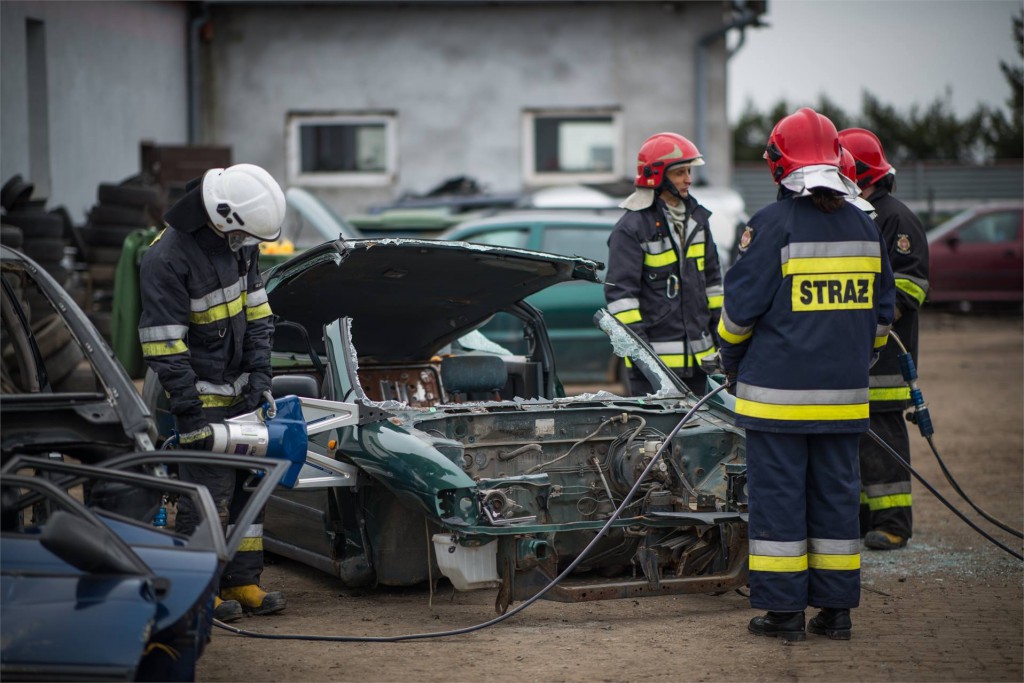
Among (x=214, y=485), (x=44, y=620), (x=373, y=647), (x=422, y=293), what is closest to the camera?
(x=44, y=620)

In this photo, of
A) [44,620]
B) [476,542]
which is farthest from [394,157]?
[44,620]

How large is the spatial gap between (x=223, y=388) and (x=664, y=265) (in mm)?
2641

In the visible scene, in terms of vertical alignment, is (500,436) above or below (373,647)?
above

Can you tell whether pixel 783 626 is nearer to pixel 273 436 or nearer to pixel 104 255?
pixel 273 436

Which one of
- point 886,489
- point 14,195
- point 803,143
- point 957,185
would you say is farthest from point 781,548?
point 957,185

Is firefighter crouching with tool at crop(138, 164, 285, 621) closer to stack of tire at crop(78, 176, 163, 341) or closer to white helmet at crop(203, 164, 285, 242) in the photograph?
white helmet at crop(203, 164, 285, 242)

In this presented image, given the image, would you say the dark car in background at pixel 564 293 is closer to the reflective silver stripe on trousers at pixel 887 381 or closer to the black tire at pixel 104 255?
the black tire at pixel 104 255

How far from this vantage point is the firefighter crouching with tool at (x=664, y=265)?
708 centimetres

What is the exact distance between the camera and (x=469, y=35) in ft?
61.7

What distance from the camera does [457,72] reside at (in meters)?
18.9

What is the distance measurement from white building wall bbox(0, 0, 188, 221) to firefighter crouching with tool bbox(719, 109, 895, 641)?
31.1 ft

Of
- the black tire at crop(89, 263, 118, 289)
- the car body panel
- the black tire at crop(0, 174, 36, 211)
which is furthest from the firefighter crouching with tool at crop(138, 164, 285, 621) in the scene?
the black tire at crop(89, 263, 118, 289)

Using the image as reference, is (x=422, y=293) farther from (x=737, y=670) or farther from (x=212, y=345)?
(x=737, y=670)

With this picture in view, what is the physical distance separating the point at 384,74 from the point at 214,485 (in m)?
14.2
